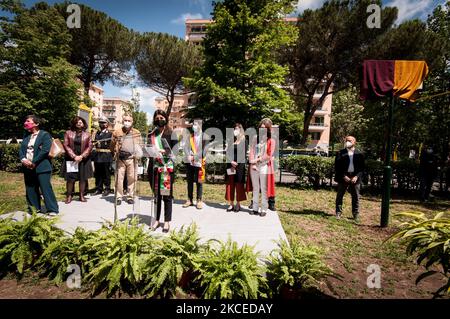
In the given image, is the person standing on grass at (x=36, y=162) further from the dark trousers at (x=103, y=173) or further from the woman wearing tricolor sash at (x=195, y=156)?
the woman wearing tricolor sash at (x=195, y=156)

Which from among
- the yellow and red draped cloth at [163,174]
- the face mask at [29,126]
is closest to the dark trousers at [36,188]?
the face mask at [29,126]

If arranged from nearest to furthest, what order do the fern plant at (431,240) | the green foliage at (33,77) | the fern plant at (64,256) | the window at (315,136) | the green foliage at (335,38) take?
1. the fern plant at (431,240)
2. the fern plant at (64,256)
3. the green foliage at (33,77)
4. the green foliage at (335,38)
5. the window at (315,136)

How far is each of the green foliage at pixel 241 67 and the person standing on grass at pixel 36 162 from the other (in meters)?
7.29

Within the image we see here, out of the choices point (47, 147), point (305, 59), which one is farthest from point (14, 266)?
point (305, 59)

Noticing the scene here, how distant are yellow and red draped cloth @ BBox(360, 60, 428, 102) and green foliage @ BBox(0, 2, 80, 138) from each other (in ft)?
43.9

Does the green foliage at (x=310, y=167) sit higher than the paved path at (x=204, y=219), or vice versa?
the green foliage at (x=310, y=167)

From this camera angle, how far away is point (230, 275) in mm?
2615

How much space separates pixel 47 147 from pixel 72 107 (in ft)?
31.7

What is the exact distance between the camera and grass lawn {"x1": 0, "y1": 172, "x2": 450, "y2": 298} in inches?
124

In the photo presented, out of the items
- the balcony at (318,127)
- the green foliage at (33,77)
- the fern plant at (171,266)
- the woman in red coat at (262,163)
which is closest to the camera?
the fern plant at (171,266)

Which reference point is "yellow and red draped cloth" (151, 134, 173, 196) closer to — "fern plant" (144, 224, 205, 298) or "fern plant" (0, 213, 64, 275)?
"fern plant" (144, 224, 205, 298)

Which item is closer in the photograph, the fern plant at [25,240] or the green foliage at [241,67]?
the fern plant at [25,240]

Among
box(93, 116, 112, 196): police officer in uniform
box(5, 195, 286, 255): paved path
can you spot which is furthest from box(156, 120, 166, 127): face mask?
box(93, 116, 112, 196): police officer in uniform

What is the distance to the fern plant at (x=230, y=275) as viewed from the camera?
252cm
